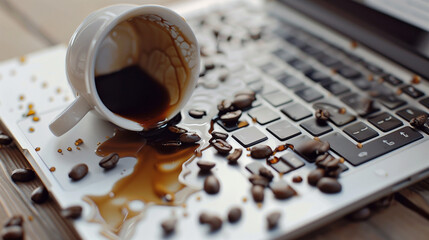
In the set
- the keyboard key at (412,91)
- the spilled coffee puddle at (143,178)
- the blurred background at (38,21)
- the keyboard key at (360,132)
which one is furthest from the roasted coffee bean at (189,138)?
the blurred background at (38,21)

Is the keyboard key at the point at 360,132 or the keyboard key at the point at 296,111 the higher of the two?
the keyboard key at the point at 296,111

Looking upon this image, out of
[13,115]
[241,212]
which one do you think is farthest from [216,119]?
[13,115]

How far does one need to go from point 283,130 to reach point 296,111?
0.06 metres

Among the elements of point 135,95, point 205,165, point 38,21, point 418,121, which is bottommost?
point 418,121

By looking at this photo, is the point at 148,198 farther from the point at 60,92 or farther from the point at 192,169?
the point at 60,92

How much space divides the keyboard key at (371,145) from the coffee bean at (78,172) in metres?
0.32

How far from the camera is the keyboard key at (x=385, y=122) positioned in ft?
1.98

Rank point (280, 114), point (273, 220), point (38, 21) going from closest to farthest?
1. point (273, 220)
2. point (280, 114)
3. point (38, 21)

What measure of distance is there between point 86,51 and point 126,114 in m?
0.12

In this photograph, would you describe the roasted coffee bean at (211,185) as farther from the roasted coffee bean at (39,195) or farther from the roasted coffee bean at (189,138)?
the roasted coffee bean at (39,195)

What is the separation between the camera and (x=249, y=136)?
1.96ft

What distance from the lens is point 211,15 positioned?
3.20ft

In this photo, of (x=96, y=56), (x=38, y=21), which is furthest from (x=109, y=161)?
(x=38, y=21)

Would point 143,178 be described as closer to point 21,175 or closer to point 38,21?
point 21,175
